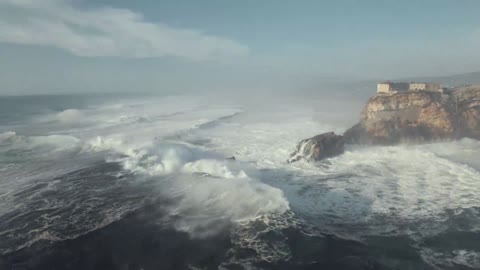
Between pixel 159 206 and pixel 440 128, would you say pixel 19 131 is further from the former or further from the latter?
pixel 440 128

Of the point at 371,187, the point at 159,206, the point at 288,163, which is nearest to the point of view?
the point at 159,206

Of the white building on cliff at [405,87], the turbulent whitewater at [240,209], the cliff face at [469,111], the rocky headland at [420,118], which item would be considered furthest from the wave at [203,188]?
the cliff face at [469,111]

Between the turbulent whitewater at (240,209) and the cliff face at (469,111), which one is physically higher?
the cliff face at (469,111)

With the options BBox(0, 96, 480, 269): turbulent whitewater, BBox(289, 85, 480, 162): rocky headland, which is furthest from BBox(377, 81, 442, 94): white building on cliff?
BBox(0, 96, 480, 269): turbulent whitewater

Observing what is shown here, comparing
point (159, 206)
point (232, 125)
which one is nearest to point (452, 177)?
point (159, 206)

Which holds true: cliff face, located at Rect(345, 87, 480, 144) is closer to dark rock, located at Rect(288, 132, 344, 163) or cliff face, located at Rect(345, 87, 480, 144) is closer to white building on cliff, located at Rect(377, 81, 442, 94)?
white building on cliff, located at Rect(377, 81, 442, 94)

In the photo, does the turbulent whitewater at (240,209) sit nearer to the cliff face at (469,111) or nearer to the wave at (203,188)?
the wave at (203,188)

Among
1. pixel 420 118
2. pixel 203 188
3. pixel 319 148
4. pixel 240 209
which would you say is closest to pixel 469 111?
pixel 420 118
